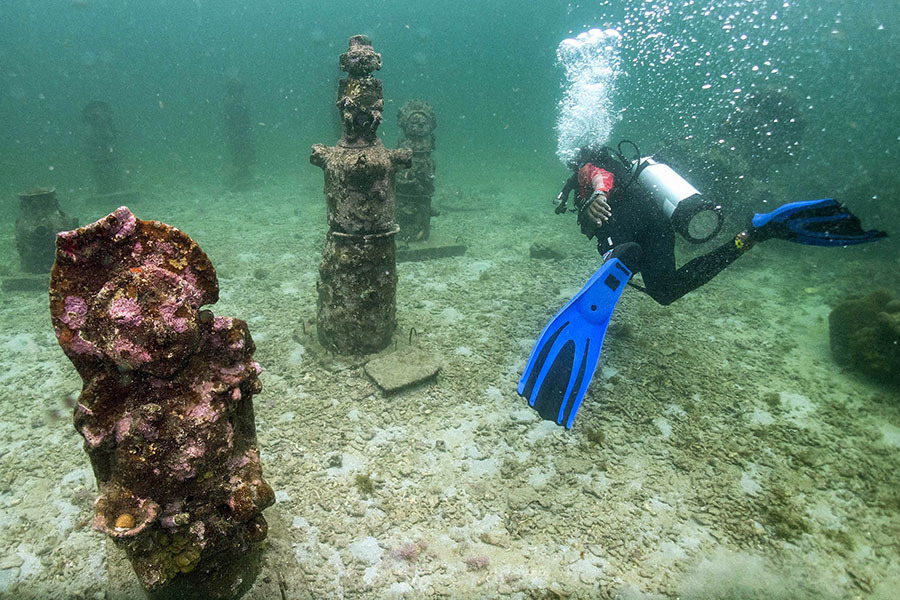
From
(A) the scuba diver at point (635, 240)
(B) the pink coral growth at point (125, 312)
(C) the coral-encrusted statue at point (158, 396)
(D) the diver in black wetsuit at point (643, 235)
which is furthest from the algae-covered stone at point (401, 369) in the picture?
(B) the pink coral growth at point (125, 312)

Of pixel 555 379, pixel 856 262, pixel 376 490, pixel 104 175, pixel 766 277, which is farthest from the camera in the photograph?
pixel 104 175

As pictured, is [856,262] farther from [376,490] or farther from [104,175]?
[104,175]

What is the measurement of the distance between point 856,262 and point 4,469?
16.0 m

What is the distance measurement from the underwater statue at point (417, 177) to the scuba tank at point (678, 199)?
→ 4940 millimetres

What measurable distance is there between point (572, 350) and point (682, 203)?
210 centimetres

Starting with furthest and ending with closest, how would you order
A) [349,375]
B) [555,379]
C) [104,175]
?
[104,175]
[349,375]
[555,379]

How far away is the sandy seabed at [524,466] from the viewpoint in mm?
3205

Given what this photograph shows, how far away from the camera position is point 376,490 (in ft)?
12.6

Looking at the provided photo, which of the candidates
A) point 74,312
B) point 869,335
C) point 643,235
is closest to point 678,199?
point 643,235

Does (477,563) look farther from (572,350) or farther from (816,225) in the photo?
(816,225)

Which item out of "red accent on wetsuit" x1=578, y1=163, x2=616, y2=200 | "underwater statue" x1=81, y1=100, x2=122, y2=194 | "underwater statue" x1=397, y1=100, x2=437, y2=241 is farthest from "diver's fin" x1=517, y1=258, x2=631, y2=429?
"underwater statue" x1=81, y1=100, x2=122, y2=194

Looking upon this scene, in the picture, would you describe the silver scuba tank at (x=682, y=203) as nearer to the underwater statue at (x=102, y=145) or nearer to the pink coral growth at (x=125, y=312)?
the pink coral growth at (x=125, y=312)

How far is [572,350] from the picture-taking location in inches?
177

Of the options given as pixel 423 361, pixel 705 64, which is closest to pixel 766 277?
pixel 423 361
